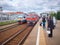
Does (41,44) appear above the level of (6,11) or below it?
below

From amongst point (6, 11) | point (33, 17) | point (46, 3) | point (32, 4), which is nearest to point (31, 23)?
point (33, 17)

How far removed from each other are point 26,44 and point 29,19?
12857 millimetres

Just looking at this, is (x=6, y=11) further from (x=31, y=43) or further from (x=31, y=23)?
(x=31, y=23)

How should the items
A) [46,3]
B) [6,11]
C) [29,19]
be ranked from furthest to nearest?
1. [29,19]
2. [46,3]
3. [6,11]

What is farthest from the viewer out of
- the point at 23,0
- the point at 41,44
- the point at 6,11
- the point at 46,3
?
the point at 46,3

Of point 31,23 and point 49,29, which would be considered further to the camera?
point 31,23

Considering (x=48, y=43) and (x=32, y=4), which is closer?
(x=48, y=43)

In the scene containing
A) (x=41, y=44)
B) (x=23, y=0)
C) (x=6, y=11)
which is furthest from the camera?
(x=23, y=0)

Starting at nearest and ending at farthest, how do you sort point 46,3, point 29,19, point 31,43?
point 31,43
point 46,3
point 29,19

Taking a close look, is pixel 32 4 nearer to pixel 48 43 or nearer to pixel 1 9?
pixel 1 9

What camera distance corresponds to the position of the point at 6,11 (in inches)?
406

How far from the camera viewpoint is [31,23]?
22.9m

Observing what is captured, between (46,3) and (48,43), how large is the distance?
4401 millimetres

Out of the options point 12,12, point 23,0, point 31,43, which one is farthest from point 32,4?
point 31,43
